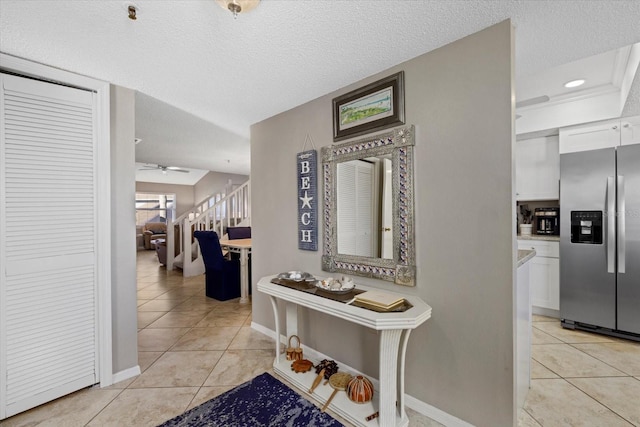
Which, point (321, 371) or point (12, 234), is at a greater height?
point (12, 234)

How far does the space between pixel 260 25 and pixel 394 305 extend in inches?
67.9

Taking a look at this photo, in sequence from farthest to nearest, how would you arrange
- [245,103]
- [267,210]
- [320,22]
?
1. [267,210]
2. [245,103]
3. [320,22]

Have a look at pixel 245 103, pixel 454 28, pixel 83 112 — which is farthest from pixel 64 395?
pixel 454 28

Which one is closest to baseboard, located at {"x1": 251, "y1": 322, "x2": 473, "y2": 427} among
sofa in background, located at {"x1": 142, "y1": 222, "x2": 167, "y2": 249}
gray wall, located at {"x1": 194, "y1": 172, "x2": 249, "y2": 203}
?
gray wall, located at {"x1": 194, "y1": 172, "x2": 249, "y2": 203}

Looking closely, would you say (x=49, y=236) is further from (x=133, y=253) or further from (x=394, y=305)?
(x=394, y=305)

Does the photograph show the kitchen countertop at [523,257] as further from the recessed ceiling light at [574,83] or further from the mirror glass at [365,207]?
the recessed ceiling light at [574,83]

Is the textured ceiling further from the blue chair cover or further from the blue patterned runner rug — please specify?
the blue chair cover

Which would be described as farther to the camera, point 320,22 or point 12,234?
point 12,234

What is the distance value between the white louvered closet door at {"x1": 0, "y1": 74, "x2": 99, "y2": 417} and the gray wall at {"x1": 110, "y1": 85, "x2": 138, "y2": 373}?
14 cm

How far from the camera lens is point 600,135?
9.64 ft

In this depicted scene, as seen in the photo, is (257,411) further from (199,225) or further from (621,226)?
(199,225)

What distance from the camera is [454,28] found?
156cm

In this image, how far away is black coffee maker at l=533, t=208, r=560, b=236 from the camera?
3.45 metres

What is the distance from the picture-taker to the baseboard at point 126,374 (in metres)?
2.16
